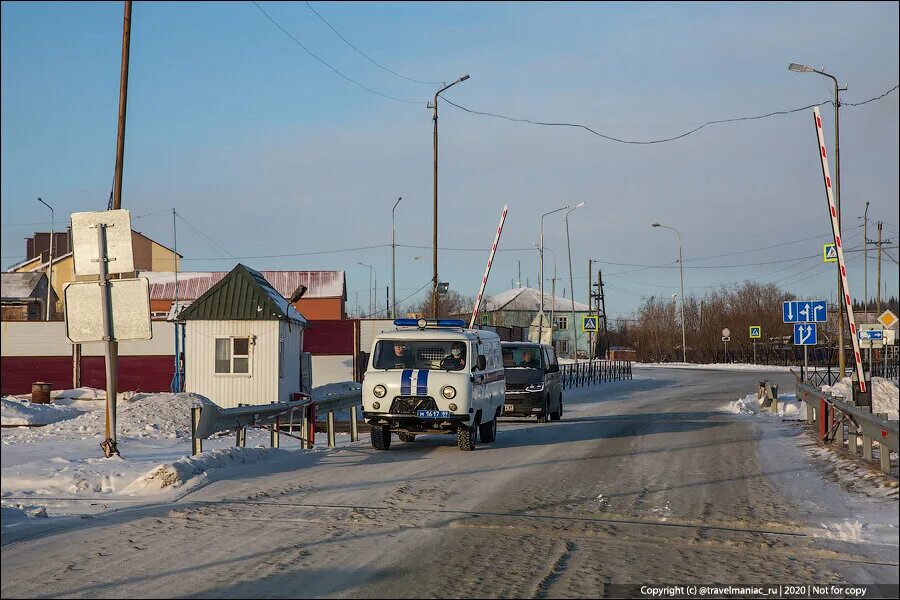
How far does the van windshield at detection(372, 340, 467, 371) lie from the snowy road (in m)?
2.00

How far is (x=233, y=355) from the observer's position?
88.4 feet

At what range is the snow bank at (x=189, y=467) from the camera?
11.8 meters

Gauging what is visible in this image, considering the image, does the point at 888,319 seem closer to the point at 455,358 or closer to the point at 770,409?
the point at 770,409

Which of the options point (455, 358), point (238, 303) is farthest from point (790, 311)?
point (238, 303)

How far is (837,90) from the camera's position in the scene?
29.2m

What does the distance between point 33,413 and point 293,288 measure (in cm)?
5181

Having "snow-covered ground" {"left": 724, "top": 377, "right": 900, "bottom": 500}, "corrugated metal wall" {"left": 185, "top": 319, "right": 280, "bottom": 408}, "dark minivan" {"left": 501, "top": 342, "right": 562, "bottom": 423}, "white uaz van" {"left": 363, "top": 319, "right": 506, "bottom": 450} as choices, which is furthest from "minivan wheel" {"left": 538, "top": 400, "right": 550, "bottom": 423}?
"corrugated metal wall" {"left": 185, "top": 319, "right": 280, "bottom": 408}

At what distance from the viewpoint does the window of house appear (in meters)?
26.9

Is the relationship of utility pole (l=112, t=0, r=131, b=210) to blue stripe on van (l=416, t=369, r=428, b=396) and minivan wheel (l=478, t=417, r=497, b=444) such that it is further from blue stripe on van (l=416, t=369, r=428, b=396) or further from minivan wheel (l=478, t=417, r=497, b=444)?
minivan wheel (l=478, t=417, r=497, b=444)

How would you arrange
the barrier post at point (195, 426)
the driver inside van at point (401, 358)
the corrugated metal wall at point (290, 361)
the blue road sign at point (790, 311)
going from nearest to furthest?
1. the barrier post at point (195, 426)
2. the driver inside van at point (401, 358)
3. the corrugated metal wall at point (290, 361)
4. the blue road sign at point (790, 311)

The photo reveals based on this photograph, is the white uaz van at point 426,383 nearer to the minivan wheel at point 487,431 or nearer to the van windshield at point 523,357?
the minivan wheel at point 487,431

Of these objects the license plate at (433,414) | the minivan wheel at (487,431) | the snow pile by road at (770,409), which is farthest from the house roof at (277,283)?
the license plate at (433,414)

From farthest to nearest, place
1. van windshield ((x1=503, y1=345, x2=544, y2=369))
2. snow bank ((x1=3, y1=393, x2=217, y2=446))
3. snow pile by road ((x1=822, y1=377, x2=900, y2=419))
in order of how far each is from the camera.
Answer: snow pile by road ((x1=822, y1=377, x2=900, y2=419)) → van windshield ((x1=503, y1=345, x2=544, y2=369)) → snow bank ((x1=3, y1=393, x2=217, y2=446))

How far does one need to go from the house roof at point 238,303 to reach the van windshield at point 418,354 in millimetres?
9695
